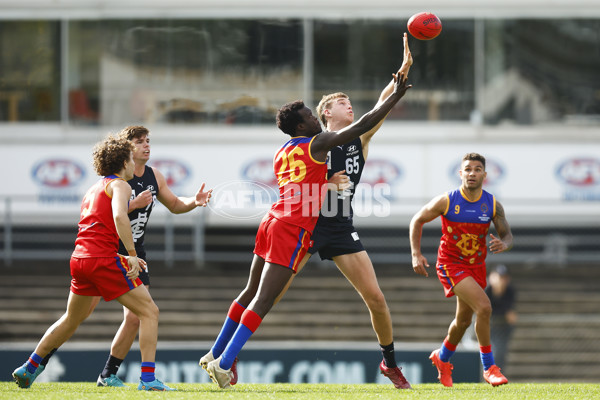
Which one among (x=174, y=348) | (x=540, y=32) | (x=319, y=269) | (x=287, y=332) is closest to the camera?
(x=174, y=348)

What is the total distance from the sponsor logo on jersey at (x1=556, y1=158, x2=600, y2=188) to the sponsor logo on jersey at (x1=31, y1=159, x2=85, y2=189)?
373 inches

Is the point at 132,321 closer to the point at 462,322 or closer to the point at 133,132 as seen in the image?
the point at 133,132

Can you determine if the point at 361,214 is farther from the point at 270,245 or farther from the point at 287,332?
the point at 270,245

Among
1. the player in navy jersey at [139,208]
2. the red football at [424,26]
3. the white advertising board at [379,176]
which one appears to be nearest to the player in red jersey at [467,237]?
the red football at [424,26]

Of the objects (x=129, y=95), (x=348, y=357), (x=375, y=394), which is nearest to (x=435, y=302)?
(x=348, y=357)

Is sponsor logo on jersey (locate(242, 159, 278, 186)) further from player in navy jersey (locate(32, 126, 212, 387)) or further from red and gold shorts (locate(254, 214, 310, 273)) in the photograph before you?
red and gold shorts (locate(254, 214, 310, 273))

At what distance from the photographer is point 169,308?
1536 cm

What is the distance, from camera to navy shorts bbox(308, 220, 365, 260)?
7391mm

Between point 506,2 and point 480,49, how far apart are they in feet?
3.52

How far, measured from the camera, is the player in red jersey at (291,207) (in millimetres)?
6820

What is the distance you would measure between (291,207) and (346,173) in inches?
33.5

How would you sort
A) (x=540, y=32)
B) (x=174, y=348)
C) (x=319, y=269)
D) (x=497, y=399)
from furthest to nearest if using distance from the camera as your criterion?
(x=540, y=32) < (x=319, y=269) < (x=174, y=348) < (x=497, y=399)

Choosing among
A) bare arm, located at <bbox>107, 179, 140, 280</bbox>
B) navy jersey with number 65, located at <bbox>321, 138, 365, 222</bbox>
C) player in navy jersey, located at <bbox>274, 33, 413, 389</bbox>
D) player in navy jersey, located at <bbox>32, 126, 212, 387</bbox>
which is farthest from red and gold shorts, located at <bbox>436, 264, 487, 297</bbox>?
bare arm, located at <bbox>107, 179, 140, 280</bbox>

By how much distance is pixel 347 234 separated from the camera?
7453 mm
